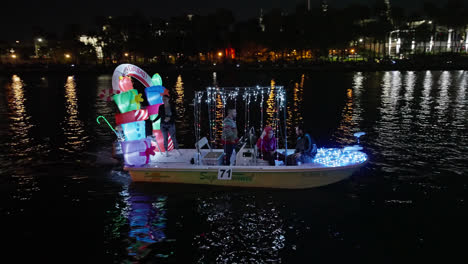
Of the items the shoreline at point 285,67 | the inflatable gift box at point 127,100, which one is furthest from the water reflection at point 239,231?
the shoreline at point 285,67

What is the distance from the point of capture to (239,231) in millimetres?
8742

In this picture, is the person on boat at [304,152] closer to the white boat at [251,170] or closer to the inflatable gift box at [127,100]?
the white boat at [251,170]

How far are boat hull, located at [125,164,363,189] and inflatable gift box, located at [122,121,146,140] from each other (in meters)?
1.06

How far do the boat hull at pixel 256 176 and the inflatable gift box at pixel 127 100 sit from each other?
1.98 metres

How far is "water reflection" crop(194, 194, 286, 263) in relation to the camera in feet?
25.4

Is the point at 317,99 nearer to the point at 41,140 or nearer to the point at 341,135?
the point at 341,135

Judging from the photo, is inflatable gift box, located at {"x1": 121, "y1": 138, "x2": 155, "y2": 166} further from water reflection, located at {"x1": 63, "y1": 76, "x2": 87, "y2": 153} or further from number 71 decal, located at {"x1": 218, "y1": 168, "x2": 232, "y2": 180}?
water reflection, located at {"x1": 63, "y1": 76, "x2": 87, "y2": 153}

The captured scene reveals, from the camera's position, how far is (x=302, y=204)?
394 inches

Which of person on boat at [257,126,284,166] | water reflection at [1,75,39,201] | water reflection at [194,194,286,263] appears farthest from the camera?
water reflection at [1,75,39,201]

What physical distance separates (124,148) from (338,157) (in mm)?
6992

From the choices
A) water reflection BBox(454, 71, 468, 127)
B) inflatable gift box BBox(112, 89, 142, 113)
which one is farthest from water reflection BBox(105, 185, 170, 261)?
water reflection BBox(454, 71, 468, 127)

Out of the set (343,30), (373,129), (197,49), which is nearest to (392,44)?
(343,30)

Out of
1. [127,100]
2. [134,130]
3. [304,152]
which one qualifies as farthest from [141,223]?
[304,152]

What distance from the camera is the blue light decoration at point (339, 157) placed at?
33.8ft
